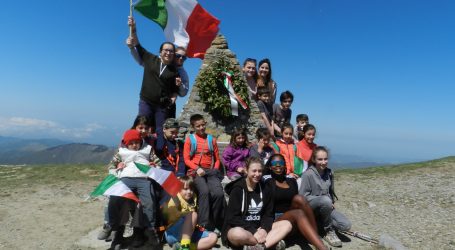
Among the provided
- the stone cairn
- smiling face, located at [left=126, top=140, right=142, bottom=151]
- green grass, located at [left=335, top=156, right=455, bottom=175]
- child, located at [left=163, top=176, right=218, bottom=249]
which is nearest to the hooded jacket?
child, located at [left=163, top=176, right=218, bottom=249]

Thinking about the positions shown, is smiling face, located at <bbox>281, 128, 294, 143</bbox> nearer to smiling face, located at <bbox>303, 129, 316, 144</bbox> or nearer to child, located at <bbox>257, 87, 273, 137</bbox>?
smiling face, located at <bbox>303, 129, 316, 144</bbox>

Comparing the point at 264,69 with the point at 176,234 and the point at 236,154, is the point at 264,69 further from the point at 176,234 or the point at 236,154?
the point at 176,234

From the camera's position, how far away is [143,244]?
534 cm

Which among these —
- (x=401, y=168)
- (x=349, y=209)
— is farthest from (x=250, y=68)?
(x=401, y=168)

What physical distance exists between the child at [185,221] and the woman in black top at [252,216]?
0.35 metres

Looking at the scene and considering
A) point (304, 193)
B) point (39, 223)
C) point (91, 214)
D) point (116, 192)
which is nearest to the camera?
point (116, 192)

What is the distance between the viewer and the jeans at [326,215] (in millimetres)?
5655

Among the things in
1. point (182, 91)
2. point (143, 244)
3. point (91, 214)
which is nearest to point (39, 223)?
point (91, 214)

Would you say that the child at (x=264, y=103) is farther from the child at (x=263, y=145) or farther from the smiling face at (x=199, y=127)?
the smiling face at (x=199, y=127)

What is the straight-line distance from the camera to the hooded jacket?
5.23 metres

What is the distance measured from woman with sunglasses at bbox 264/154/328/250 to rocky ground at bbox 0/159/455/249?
0.67 m

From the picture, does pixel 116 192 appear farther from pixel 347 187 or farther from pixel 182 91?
pixel 347 187

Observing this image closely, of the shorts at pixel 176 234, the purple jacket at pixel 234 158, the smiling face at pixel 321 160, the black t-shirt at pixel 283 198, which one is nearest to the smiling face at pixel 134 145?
the shorts at pixel 176 234

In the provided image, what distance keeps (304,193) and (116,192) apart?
3.27 meters
